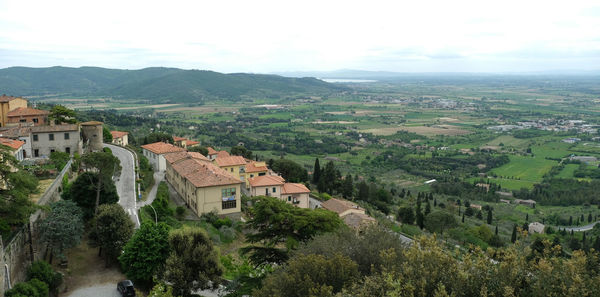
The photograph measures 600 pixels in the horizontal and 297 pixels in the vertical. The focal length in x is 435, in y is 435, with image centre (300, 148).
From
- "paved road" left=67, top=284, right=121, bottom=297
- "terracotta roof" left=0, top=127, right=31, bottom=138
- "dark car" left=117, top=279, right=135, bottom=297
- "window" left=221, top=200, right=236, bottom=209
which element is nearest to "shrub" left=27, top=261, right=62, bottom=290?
"paved road" left=67, top=284, right=121, bottom=297

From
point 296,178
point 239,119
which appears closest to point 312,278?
point 296,178

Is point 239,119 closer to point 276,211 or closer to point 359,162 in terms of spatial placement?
point 359,162

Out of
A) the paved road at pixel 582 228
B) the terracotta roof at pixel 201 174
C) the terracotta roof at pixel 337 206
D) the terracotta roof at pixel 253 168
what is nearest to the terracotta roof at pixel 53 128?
the terracotta roof at pixel 201 174

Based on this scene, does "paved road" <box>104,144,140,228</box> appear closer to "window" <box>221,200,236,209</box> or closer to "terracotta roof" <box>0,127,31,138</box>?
"window" <box>221,200,236,209</box>

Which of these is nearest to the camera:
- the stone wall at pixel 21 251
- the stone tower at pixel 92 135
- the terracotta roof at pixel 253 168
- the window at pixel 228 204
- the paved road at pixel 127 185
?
the stone wall at pixel 21 251

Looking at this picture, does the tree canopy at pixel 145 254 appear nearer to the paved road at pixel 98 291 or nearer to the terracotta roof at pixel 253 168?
the paved road at pixel 98 291

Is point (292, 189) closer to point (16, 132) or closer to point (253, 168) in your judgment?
point (253, 168)
